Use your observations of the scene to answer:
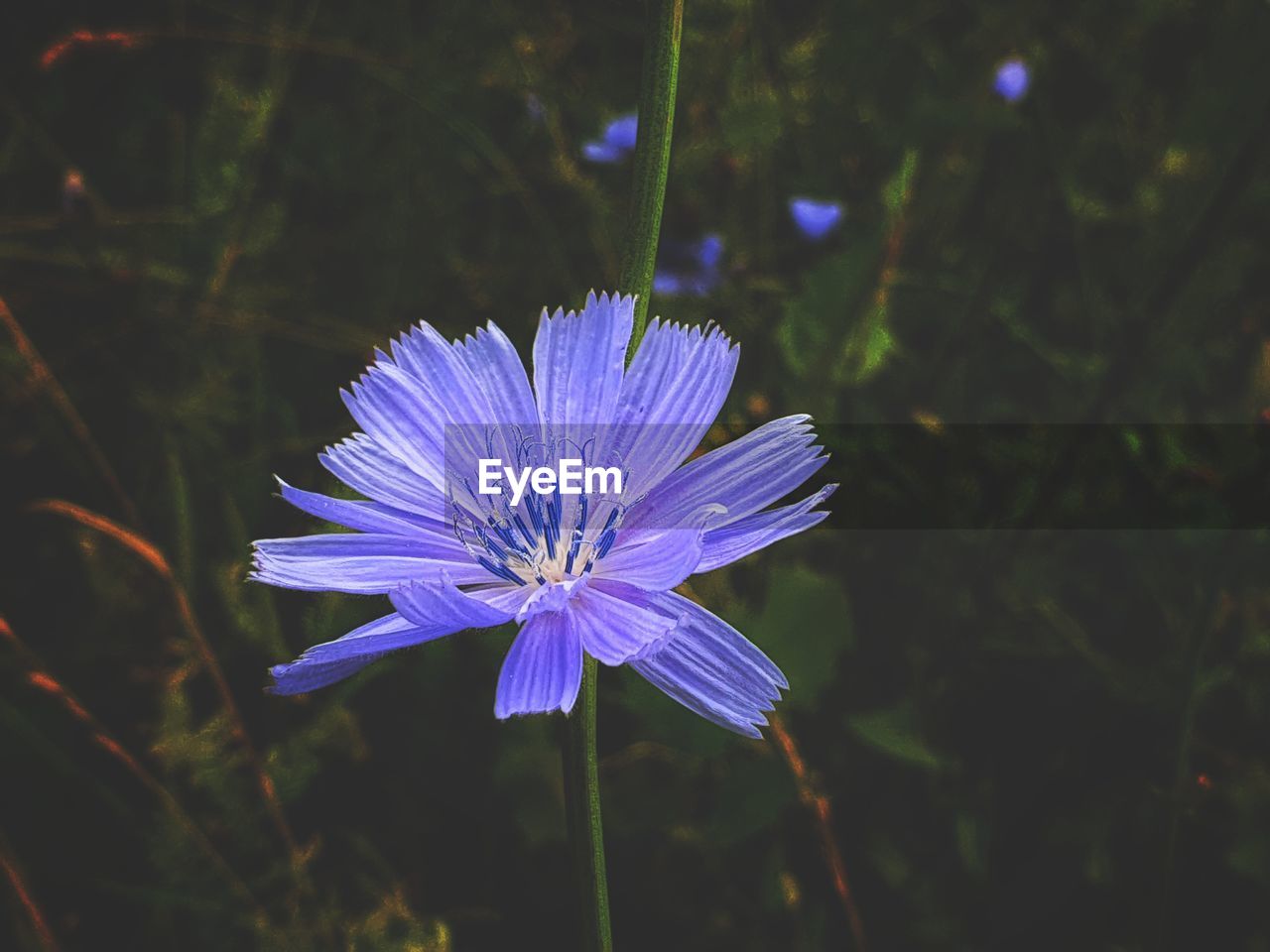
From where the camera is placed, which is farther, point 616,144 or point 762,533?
point 616,144

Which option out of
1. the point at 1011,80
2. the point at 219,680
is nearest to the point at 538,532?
the point at 219,680

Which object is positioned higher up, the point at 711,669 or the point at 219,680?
the point at 219,680

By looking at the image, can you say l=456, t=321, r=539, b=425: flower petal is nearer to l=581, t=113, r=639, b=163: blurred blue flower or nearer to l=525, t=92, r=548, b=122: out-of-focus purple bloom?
l=581, t=113, r=639, b=163: blurred blue flower

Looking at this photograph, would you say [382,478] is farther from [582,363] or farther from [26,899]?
[26,899]

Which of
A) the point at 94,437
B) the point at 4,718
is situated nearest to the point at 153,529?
the point at 94,437

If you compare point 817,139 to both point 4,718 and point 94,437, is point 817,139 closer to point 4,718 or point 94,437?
point 94,437

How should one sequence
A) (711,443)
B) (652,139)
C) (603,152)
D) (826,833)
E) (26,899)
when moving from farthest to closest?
(603,152) < (711,443) < (826,833) < (26,899) < (652,139)

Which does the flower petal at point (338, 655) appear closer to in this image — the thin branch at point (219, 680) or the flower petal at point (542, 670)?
the flower petal at point (542, 670)
